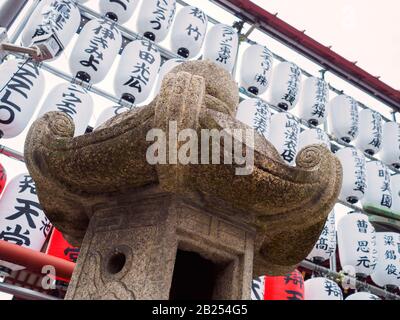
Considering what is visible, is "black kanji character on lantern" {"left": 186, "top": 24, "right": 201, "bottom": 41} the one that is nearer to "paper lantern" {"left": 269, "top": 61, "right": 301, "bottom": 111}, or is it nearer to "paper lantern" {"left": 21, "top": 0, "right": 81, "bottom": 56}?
"paper lantern" {"left": 269, "top": 61, "right": 301, "bottom": 111}

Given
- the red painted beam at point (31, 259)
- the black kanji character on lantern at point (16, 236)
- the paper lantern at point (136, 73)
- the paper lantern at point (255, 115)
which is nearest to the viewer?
the red painted beam at point (31, 259)

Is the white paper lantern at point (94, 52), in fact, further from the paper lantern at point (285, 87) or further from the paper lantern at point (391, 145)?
the paper lantern at point (391, 145)

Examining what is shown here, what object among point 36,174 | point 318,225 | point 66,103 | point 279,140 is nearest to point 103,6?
point 66,103

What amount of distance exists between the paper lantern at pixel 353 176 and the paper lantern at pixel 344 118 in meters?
0.66

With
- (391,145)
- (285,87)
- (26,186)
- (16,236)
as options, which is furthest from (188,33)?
(391,145)

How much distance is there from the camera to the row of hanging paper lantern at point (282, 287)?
22.8ft

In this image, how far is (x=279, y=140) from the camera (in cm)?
810

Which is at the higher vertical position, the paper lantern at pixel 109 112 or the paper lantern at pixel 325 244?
the paper lantern at pixel 109 112

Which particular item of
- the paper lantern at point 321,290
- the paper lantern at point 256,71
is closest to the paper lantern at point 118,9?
the paper lantern at point 256,71

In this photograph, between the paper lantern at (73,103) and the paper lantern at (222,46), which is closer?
the paper lantern at (73,103)

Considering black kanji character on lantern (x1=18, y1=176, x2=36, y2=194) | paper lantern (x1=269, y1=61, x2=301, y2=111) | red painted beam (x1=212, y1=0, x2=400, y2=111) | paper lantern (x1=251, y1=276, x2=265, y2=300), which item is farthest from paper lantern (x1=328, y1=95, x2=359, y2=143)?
black kanji character on lantern (x1=18, y1=176, x2=36, y2=194)

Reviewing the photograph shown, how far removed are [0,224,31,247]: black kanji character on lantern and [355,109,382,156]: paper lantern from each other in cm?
892
